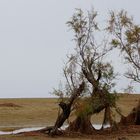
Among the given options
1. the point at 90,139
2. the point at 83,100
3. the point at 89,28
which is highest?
the point at 89,28

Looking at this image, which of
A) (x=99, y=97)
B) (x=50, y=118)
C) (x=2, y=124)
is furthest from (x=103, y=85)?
(x=50, y=118)

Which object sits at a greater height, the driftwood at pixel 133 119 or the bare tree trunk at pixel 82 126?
the driftwood at pixel 133 119

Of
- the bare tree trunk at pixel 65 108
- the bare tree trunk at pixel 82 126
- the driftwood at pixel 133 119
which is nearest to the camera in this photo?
the bare tree trunk at pixel 65 108

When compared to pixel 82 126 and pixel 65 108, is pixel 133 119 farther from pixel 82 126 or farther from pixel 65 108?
pixel 65 108

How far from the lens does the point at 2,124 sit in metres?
59.4

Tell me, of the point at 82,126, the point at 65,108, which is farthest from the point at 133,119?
→ the point at 65,108

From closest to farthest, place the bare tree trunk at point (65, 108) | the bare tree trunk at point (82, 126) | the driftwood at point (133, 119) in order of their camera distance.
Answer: the bare tree trunk at point (65, 108) < the bare tree trunk at point (82, 126) < the driftwood at point (133, 119)

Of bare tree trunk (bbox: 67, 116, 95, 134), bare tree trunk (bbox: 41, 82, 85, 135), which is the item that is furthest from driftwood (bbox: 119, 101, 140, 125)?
bare tree trunk (bbox: 41, 82, 85, 135)

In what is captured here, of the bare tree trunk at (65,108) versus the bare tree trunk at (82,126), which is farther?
the bare tree trunk at (82,126)

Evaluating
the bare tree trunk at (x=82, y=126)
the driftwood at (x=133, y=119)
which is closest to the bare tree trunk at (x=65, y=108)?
the bare tree trunk at (x=82, y=126)

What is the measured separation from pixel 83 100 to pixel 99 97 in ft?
5.73

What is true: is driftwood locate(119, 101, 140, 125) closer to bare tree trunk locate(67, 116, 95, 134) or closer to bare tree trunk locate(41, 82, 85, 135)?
bare tree trunk locate(67, 116, 95, 134)

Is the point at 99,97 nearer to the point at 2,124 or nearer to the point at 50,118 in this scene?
the point at 2,124

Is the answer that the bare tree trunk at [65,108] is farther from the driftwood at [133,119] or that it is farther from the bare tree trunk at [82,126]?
the driftwood at [133,119]
